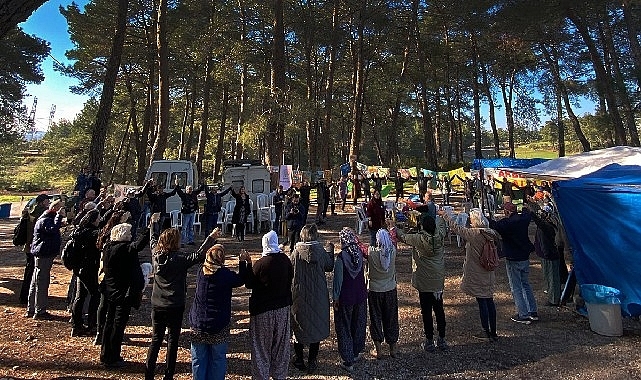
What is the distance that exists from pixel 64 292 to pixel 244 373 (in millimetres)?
4197

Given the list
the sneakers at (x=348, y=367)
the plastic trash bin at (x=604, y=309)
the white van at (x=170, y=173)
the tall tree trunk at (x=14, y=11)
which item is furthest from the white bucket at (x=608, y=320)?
the white van at (x=170, y=173)

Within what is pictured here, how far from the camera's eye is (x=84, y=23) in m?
19.1

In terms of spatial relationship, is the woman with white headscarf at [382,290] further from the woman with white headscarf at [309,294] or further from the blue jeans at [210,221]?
the blue jeans at [210,221]

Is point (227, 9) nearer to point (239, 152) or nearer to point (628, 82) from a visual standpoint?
point (239, 152)

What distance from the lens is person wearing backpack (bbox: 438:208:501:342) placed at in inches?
186

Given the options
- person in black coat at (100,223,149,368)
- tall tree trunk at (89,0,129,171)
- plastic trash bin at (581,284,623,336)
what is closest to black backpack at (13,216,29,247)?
person in black coat at (100,223,149,368)

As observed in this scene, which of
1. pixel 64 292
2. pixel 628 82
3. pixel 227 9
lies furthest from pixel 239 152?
pixel 628 82

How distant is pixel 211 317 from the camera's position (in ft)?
10.9

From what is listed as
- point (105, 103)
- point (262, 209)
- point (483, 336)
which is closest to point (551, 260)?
point (483, 336)

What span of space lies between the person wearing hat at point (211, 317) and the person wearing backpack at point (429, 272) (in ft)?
7.02

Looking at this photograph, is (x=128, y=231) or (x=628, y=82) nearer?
(x=128, y=231)

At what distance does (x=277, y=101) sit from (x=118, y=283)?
934 centimetres

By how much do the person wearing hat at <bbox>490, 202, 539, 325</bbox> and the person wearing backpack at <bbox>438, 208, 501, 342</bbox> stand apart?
0.68m

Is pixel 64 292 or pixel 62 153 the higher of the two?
pixel 62 153
